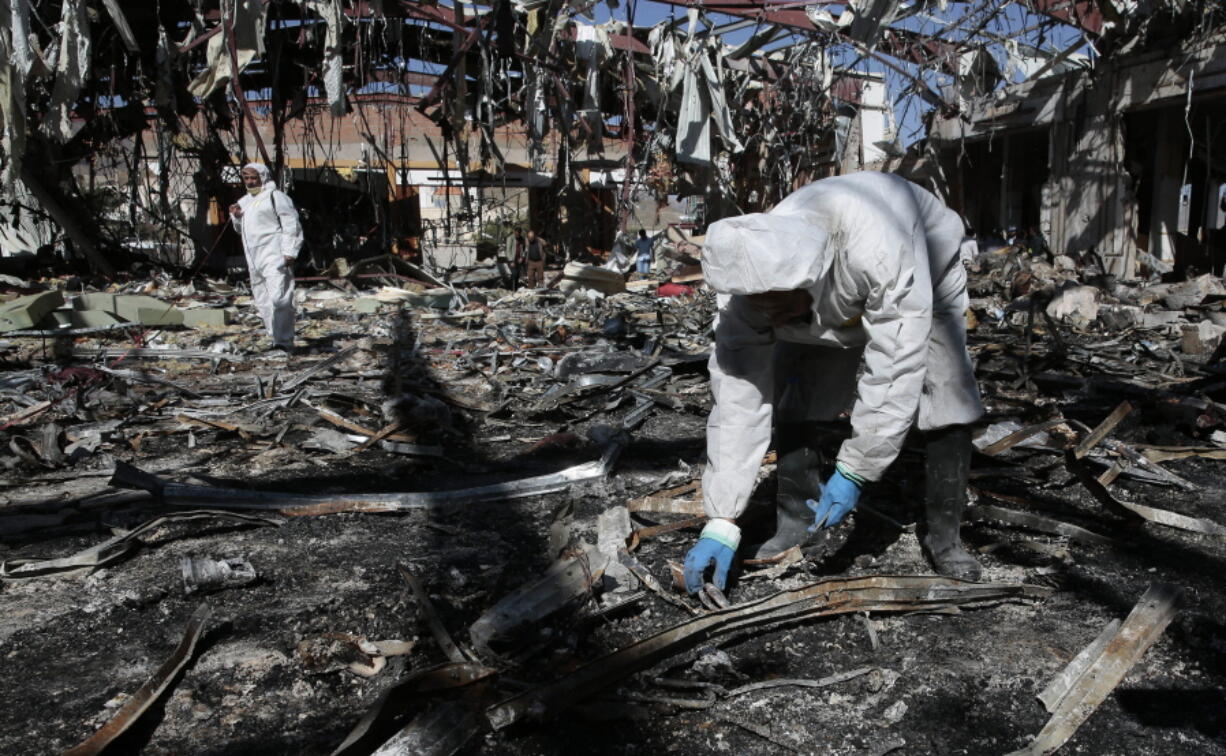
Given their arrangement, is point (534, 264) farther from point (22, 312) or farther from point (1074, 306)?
point (1074, 306)

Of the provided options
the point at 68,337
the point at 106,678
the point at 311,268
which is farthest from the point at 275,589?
the point at 311,268

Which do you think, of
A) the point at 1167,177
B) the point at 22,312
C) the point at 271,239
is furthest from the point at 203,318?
the point at 1167,177

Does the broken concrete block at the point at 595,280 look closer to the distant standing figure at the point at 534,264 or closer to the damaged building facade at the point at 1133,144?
the distant standing figure at the point at 534,264

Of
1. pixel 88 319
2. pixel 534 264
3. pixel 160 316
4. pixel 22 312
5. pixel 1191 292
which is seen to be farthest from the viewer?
pixel 534 264

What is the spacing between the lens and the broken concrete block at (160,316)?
32.0 ft

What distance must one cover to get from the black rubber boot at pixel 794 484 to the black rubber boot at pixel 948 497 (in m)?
0.44

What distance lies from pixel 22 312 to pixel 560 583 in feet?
29.2

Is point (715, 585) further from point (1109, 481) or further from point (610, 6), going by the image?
point (610, 6)

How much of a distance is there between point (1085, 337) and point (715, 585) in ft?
22.8

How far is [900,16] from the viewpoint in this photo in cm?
852

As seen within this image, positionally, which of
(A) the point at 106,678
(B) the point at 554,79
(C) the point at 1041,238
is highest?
(B) the point at 554,79

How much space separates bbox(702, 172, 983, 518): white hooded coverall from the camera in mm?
2312

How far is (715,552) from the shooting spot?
A: 8.91 ft

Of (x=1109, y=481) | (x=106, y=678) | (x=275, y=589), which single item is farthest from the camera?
(x=1109, y=481)
